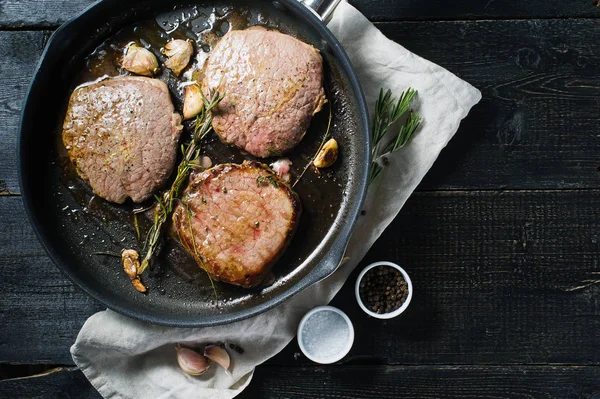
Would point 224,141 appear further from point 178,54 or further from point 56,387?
point 56,387

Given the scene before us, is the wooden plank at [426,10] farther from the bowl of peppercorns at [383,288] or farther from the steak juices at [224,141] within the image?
the bowl of peppercorns at [383,288]

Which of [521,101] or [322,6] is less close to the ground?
[322,6]

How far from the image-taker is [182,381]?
7.00 feet

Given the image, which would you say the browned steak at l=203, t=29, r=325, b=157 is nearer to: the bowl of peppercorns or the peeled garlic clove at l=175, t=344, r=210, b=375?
the bowl of peppercorns

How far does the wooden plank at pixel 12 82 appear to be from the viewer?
214cm

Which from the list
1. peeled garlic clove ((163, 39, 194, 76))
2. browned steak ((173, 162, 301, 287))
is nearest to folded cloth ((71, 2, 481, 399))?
browned steak ((173, 162, 301, 287))

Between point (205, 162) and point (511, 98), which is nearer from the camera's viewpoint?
point (205, 162)

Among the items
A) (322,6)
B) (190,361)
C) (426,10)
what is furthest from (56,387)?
(426,10)

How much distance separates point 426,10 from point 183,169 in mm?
1067

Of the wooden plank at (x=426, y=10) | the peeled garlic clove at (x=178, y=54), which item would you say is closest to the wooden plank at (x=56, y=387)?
the peeled garlic clove at (x=178, y=54)

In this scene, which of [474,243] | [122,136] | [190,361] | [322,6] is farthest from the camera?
[474,243]

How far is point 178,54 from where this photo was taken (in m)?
1.99

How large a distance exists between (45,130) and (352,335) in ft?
4.32

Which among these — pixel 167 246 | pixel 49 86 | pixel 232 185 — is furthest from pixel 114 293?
pixel 49 86
